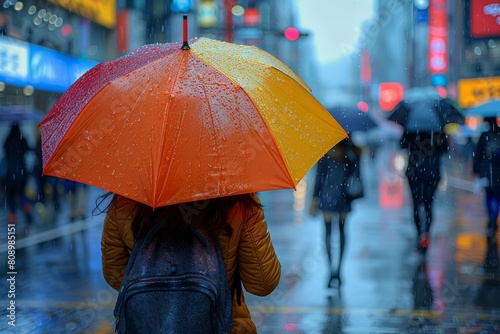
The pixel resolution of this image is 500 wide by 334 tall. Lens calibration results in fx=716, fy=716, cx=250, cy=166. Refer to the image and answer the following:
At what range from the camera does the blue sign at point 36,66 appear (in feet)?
63.8

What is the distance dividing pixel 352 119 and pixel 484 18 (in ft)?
86.0

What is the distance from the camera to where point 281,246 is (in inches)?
430


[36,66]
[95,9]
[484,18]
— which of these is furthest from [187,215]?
[484,18]

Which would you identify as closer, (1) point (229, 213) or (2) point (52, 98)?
(1) point (229, 213)

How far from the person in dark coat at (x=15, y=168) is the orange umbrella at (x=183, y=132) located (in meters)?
10.7

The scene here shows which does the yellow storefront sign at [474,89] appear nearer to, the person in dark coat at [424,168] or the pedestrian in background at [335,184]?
the person in dark coat at [424,168]

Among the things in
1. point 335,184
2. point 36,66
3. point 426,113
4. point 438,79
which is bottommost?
point 335,184

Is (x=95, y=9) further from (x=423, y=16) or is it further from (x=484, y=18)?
(x=423, y=16)

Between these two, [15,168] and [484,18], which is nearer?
[15,168]

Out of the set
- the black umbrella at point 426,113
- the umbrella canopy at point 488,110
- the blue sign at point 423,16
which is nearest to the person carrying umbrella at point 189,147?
the black umbrella at point 426,113

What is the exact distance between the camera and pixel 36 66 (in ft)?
71.9

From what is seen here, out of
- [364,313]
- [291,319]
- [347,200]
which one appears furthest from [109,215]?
[347,200]

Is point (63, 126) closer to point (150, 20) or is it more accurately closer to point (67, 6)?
point (67, 6)

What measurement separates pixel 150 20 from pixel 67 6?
6.26 meters
